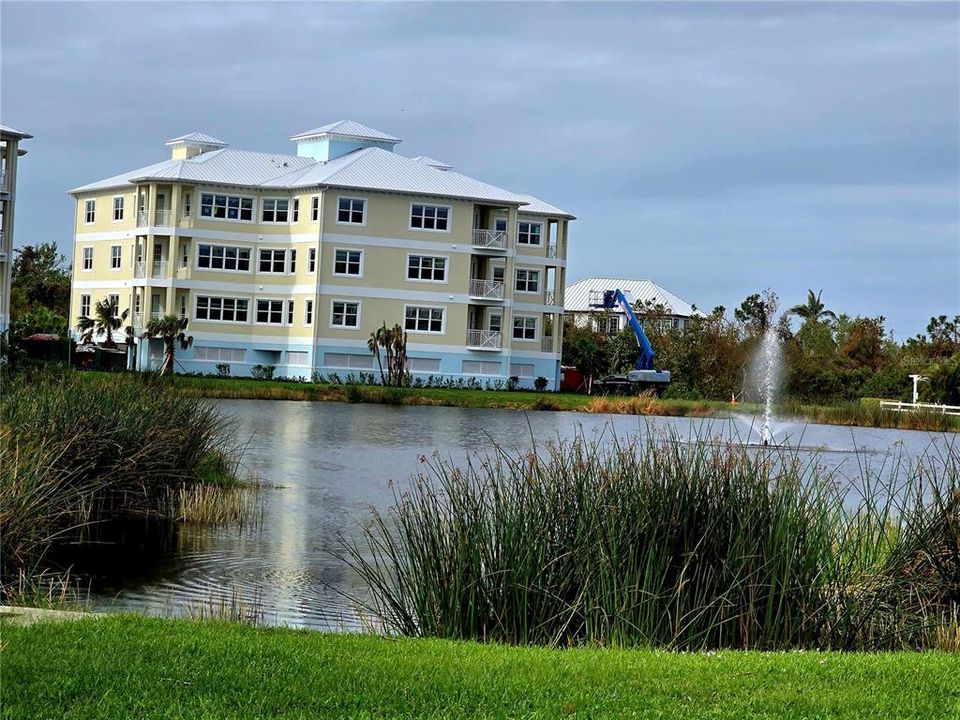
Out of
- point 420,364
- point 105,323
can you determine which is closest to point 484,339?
point 420,364

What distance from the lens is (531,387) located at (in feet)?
222

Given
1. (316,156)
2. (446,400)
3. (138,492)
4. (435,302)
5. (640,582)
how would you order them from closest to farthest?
(640,582), (138,492), (446,400), (435,302), (316,156)

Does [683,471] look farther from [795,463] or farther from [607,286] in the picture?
[607,286]

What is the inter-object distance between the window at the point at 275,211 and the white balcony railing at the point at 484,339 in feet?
33.3

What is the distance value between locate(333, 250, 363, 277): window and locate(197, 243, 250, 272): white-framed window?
15.3ft

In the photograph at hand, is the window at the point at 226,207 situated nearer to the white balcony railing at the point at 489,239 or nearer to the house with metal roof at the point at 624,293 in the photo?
the white balcony railing at the point at 489,239

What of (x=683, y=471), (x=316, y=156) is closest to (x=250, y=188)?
(x=316, y=156)

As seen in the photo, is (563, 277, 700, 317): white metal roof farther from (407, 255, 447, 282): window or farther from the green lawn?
the green lawn

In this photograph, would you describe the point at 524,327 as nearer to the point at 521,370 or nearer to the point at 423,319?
the point at 521,370

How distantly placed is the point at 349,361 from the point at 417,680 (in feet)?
183

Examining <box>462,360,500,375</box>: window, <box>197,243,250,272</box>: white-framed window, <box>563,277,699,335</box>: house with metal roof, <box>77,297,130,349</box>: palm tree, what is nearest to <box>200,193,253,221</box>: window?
<box>197,243,250,272</box>: white-framed window

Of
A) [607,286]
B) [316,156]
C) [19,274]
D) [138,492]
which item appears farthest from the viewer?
[607,286]

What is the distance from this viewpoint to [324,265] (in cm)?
6309

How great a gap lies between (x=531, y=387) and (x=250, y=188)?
52.7 feet
